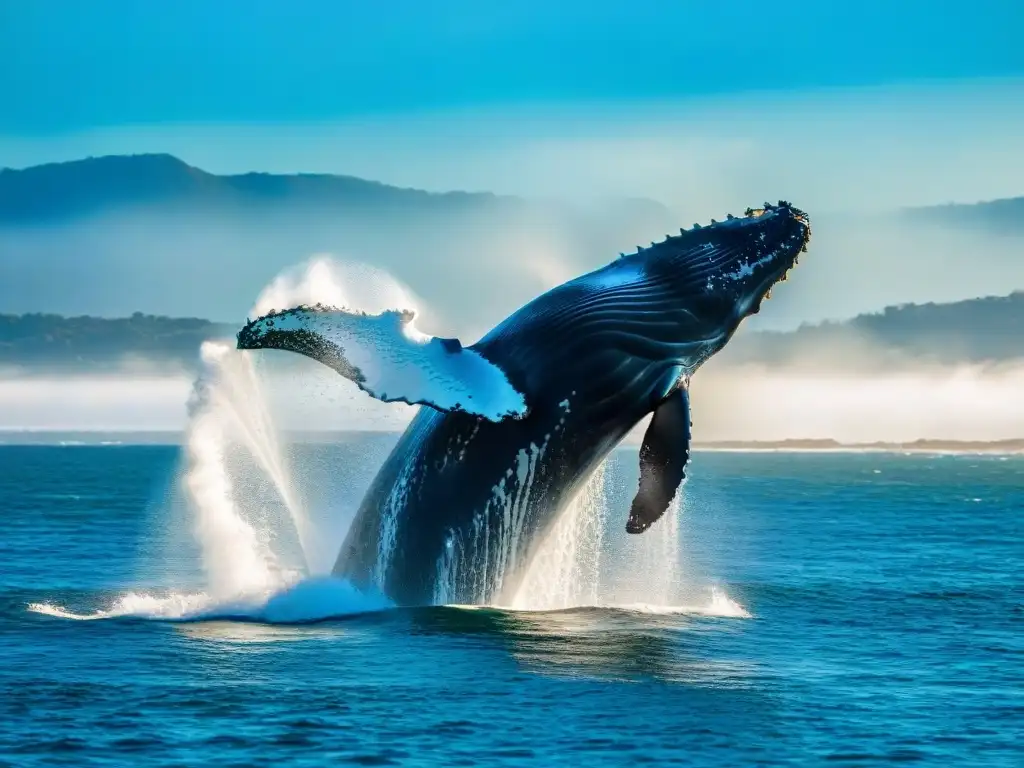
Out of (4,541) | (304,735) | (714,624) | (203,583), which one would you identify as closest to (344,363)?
(304,735)

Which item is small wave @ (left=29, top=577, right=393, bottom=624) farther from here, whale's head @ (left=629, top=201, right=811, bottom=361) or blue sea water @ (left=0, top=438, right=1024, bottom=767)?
whale's head @ (left=629, top=201, right=811, bottom=361)

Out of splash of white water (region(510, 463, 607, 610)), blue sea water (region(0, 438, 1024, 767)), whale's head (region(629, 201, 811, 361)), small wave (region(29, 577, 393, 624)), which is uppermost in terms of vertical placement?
whale's head (region(629, 201, 811, 361))

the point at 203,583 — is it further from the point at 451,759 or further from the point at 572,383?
the point at 451,759

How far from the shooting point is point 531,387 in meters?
15.8

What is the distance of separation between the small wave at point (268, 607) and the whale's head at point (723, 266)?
4.64m

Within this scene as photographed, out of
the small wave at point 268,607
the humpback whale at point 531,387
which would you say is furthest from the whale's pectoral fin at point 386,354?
the small wave at point 268,607

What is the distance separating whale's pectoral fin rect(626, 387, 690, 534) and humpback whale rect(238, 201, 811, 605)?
15mm

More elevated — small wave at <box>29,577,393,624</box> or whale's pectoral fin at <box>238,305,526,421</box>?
whale's pectoral fin at <box>238,305,526,421</box>

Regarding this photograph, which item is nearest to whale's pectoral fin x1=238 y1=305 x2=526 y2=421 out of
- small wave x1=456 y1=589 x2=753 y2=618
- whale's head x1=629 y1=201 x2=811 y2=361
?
whale's head x1=629 y1=201 x2=811 y2=361

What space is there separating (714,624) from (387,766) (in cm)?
824

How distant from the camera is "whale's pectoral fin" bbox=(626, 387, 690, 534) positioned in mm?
16250

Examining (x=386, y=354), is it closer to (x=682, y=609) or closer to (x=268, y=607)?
(x=268, y=607)

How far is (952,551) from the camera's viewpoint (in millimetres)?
37438

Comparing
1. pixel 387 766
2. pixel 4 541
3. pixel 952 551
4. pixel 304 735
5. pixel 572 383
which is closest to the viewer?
pixel 387 766
